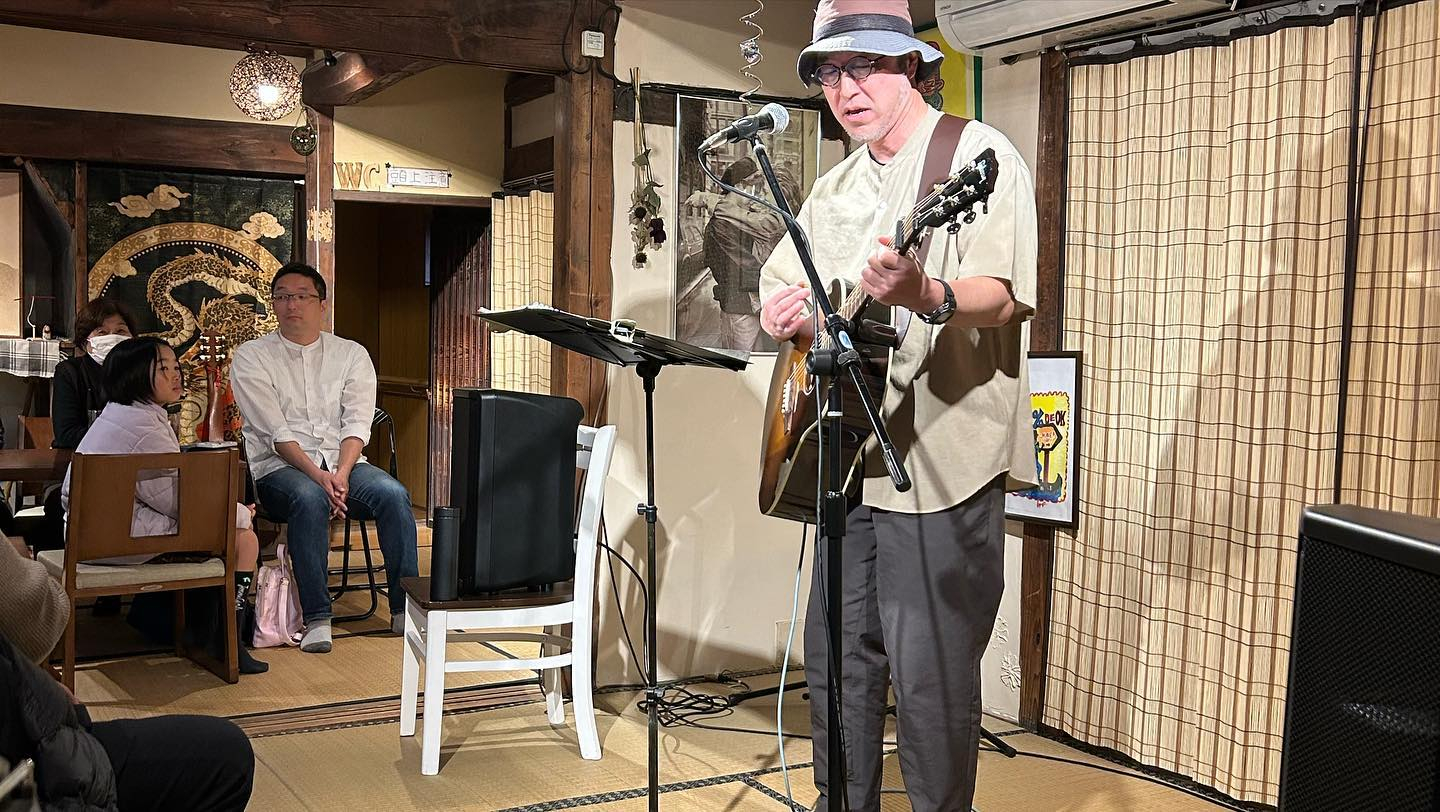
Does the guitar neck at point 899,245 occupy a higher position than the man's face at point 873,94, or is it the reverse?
the man's face at point 873,94

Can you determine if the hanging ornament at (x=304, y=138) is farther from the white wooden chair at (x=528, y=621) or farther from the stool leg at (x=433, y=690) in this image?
the stool leg at (x=433, y=690)

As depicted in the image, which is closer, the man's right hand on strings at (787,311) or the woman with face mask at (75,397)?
the man's right hand on strings at (787,311)

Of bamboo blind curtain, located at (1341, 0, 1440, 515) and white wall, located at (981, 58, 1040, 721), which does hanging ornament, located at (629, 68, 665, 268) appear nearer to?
white wall, located at (981, 58, 1040, 721)

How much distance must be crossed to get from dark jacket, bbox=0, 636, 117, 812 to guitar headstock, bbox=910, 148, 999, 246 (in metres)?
1.42

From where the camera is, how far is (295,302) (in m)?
5.07

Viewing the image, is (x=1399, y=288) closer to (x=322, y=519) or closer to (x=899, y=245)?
(x=899, y=245)

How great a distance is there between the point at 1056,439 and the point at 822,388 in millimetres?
1778

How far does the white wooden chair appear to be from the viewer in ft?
11.0

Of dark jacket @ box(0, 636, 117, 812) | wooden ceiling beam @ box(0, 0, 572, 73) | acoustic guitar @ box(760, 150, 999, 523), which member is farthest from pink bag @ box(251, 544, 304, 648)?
dark jacket @ box(0, 636, 117, 812)

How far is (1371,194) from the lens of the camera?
115 inches

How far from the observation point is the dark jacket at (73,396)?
5164mm

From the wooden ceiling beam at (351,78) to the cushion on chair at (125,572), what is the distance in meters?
2.82

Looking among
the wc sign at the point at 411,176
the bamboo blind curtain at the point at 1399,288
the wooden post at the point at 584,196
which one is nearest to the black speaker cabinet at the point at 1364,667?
the bamboo blind curtain at the point at 1399,288

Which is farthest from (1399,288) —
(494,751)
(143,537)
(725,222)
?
(143,537)
